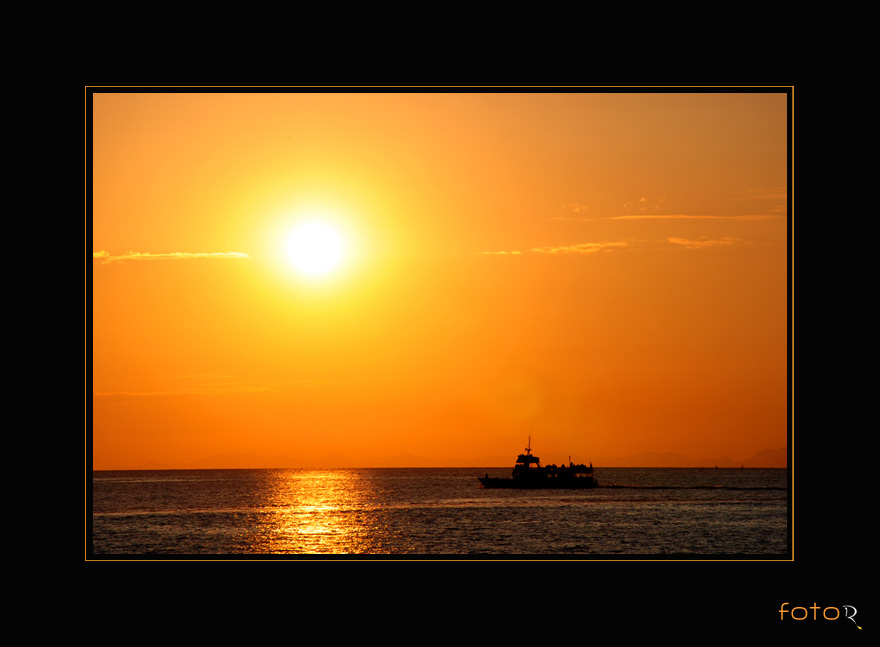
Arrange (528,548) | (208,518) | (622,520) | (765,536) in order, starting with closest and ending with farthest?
(528,548) → (765,536) → (622,520) → (208,518)

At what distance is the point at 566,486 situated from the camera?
4769 inches

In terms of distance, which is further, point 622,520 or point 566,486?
point 566,486

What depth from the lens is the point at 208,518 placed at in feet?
293

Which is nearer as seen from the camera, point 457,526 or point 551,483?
point 457,526

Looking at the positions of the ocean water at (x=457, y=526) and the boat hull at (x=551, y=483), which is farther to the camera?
the boat hull at (x=551, y=483)

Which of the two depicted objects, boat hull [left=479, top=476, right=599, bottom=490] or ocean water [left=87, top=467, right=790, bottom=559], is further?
boat hull [left=479, top=476, right=599, bottom=490]
